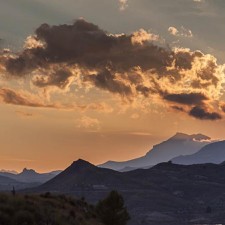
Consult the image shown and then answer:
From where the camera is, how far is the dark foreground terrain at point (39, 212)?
44.3m

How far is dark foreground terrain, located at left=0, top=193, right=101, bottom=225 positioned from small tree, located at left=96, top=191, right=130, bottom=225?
483cm

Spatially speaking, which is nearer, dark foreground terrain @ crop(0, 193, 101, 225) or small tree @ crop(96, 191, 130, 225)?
dark foreground terrain @ crop(0, 193, 101, 225)

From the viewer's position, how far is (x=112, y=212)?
230 ft

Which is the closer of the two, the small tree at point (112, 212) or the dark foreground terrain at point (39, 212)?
the dark foreground terrain at point (39, 212)

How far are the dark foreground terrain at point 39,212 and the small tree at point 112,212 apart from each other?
4.83m

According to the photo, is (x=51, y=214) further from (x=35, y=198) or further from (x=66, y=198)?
(x=66, y=198)

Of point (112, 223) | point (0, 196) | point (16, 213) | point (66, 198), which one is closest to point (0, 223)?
point (16, 213)

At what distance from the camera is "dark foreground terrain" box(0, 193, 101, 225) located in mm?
44344

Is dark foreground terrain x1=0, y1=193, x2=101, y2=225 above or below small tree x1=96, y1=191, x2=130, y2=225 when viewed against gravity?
above

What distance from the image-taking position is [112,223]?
69.2 m

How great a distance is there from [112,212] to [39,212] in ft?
78.3

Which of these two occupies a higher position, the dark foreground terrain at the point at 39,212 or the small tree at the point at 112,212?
the dark foreground terrain at the point at 39,212

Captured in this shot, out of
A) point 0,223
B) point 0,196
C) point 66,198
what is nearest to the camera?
point 0,223

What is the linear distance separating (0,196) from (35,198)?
25.8 ft
